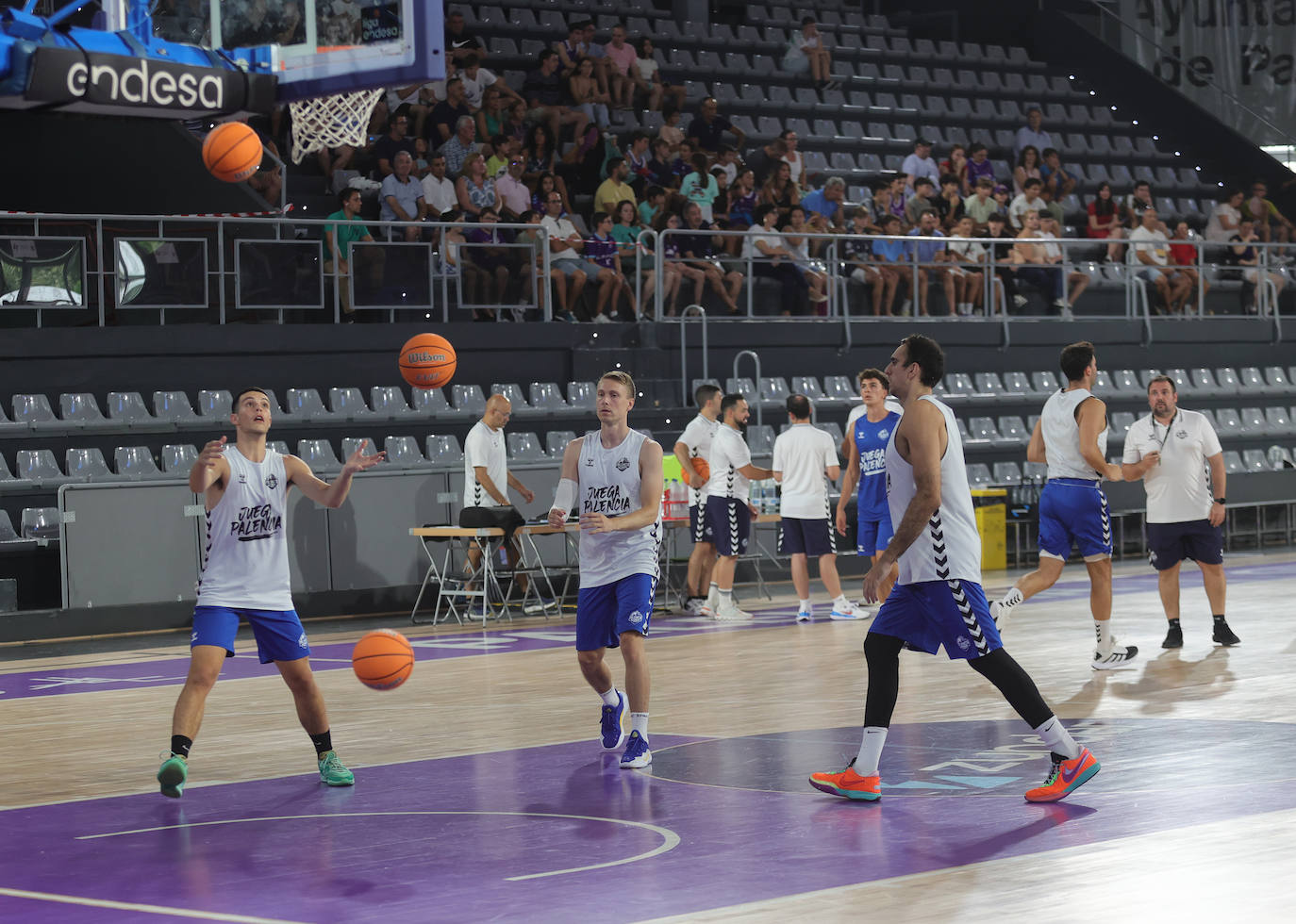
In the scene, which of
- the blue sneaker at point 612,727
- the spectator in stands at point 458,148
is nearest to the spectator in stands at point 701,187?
the spectator in stands at point 458,148

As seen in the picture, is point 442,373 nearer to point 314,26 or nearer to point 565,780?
point 314,26

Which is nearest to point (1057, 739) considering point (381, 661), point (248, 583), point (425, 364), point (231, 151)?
point (381, 661)

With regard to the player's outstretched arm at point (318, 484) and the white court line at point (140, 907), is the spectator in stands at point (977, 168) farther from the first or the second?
the white court line at point (140, 907)

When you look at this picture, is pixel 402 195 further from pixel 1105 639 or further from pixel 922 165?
pixel 1105 639

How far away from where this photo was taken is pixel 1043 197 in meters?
26.6

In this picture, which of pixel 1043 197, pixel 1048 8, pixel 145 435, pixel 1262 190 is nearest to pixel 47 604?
pixel 145 435

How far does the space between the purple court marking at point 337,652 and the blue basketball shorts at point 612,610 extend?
16.3 ft

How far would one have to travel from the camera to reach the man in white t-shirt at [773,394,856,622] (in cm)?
1647

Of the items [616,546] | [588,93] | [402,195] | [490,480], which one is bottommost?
[616,546]

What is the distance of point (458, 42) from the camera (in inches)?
955

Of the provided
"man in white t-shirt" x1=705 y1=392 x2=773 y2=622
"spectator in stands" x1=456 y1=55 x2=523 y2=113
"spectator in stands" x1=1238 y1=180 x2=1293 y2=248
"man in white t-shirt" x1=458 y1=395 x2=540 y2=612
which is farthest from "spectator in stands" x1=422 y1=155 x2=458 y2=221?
"spectator in stands" x1=1238 y1=180 x2=1293 y2=248

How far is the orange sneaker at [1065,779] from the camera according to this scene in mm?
7559

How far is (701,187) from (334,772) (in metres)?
15.5

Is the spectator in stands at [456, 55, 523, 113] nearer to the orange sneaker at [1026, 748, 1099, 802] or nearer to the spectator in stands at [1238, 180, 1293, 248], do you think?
the spectator in stands at [1238, 180, 1293, 248]
